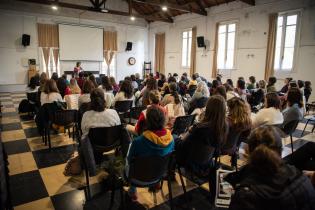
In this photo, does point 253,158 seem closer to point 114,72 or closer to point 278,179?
point 278,179

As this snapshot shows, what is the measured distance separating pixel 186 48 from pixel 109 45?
4401 mm

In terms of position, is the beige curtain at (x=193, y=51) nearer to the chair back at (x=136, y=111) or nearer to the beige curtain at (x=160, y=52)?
the beige curtain at (x=160, y=52)

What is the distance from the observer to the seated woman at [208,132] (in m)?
2.14

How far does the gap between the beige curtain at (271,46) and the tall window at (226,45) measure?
1640 mm

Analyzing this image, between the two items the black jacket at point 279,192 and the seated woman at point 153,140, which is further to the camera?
the seated woman at point 153,140

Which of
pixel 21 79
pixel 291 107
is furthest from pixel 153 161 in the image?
pixel 21 79

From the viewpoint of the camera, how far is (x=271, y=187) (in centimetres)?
112

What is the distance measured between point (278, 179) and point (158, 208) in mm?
1497

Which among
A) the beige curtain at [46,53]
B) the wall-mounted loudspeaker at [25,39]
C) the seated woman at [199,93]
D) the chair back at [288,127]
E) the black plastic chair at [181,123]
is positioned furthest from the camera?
the beige curtain at [46,53]

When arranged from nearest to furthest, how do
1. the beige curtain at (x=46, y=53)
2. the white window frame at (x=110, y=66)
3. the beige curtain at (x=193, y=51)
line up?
the beige curtain at (x=46, y=53)
the beige curtain at (x=193, y=51)
the white window frame at (x=110, y=66)

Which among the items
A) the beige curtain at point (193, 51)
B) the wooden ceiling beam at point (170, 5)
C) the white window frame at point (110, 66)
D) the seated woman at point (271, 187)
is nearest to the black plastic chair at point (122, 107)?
the seated woman at point (271, 187)

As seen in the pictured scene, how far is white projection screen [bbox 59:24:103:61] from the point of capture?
37.1ft

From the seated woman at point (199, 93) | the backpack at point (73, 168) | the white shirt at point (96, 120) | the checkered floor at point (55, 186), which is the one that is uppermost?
the seated woman at point (199, 93)

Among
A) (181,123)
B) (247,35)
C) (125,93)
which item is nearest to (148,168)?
(181,123)
